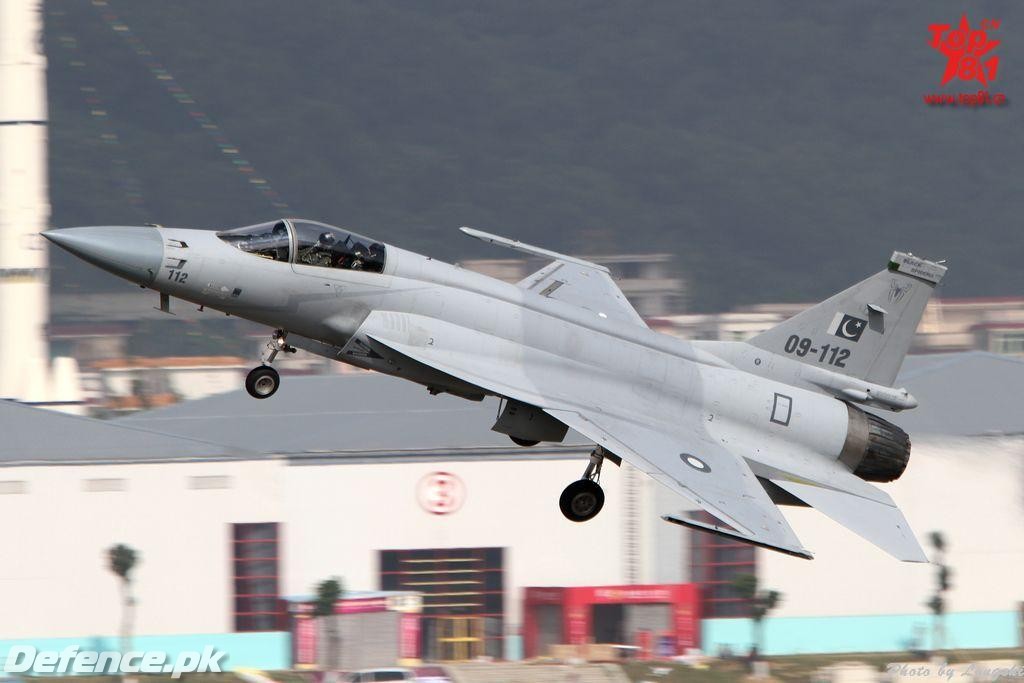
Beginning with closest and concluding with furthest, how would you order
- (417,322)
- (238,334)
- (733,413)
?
(417,322) < (733,413) < (238,334)

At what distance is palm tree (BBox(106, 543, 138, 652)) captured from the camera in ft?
188

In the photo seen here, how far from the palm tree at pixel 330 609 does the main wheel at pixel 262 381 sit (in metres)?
34.4

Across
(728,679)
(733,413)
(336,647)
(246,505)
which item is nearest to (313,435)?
(246,505)

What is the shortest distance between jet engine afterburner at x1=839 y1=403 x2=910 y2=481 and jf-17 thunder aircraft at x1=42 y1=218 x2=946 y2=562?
2 cm

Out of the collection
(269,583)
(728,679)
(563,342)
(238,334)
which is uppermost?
(238,334)

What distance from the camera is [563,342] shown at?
81.0ft

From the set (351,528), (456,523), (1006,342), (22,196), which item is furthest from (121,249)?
(1006,342)

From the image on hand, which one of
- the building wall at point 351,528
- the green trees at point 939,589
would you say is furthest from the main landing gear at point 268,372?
the green trees at point 939,589

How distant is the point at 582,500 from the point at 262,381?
5.60 m

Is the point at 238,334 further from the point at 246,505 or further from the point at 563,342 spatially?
the point at 563,342

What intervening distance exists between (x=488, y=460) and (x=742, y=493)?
36524 millimetres

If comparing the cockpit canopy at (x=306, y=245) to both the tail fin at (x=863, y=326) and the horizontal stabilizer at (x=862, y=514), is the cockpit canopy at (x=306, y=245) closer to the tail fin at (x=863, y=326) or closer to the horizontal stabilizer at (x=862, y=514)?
the tail fin at (x=863, y=326)

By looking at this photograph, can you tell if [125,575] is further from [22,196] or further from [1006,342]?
[1006,342]

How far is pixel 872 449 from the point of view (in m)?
26.3
